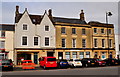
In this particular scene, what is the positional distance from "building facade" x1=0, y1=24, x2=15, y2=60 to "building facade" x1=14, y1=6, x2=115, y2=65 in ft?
3.46

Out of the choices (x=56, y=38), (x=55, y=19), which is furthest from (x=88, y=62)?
(x=55, y=19)

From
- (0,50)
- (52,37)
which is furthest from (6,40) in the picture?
(52,37)

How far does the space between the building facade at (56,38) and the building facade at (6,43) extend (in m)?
1.06

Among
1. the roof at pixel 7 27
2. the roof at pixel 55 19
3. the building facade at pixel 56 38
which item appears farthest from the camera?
the roof at pixel 55 19

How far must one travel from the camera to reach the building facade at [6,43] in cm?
3709

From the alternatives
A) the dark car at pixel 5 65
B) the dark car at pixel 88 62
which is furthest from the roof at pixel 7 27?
the dark car at pixel 88 62

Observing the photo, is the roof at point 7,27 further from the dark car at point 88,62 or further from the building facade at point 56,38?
the dark car at point 88,62

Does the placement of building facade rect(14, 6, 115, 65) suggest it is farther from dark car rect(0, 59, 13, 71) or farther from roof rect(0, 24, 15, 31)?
dark car rect(0, 59, 13, 71)

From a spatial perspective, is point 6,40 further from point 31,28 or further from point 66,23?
point 66,23

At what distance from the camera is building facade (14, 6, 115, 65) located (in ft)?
125

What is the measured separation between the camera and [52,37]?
40188 millimetres

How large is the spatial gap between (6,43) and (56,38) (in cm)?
1056

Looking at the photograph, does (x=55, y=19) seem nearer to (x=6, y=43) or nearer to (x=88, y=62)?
(x=6, y=43)

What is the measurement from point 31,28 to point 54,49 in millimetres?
6619
